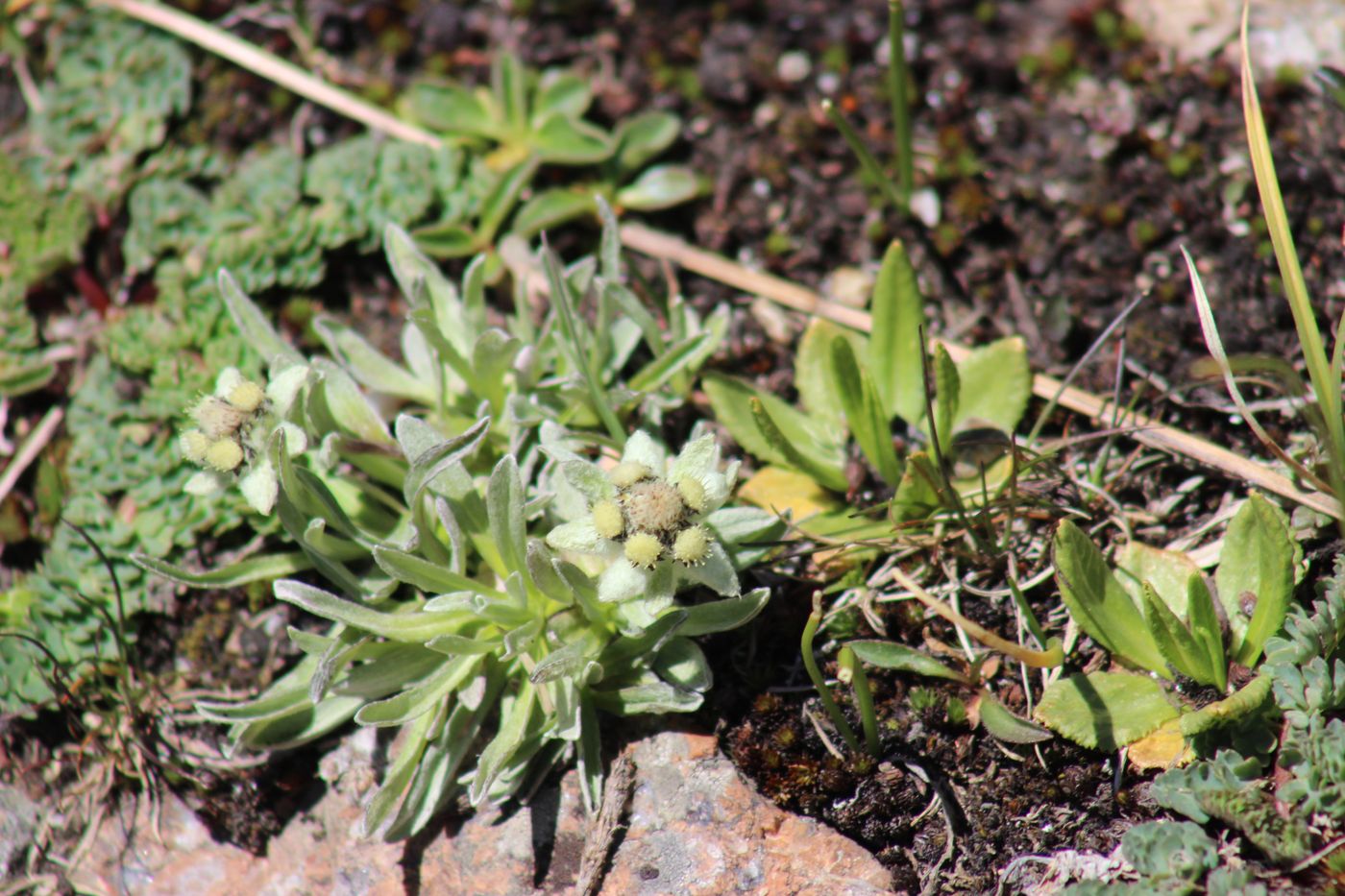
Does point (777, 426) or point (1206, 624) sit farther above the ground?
point (777, 426)

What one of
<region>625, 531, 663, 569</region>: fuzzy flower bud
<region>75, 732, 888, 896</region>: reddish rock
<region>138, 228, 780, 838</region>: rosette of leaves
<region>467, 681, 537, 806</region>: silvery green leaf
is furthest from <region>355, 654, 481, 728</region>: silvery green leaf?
<region>625, 531, 663, 569</region>: fuzzy flower bud

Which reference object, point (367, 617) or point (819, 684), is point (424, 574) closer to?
point (367, 617)

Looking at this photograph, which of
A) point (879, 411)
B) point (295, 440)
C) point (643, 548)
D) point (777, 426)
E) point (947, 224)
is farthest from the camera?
point (947, 224)

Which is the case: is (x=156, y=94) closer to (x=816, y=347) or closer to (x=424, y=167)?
(x=424, y=167)

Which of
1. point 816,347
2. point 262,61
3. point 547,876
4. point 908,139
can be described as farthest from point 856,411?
point 262,61

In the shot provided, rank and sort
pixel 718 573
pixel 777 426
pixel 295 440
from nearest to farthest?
pixel 718 573, pixel 295 440, pixel 777 426

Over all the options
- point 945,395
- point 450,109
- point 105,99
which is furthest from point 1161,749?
point 105,99

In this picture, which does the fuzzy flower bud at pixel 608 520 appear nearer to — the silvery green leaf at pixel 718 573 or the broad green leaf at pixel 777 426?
the silvery green leaf at pixel 718 573

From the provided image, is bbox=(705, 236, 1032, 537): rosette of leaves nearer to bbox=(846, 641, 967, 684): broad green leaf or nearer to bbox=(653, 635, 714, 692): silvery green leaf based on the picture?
bbox=(846, 641, 967, 684): broad green leaf
